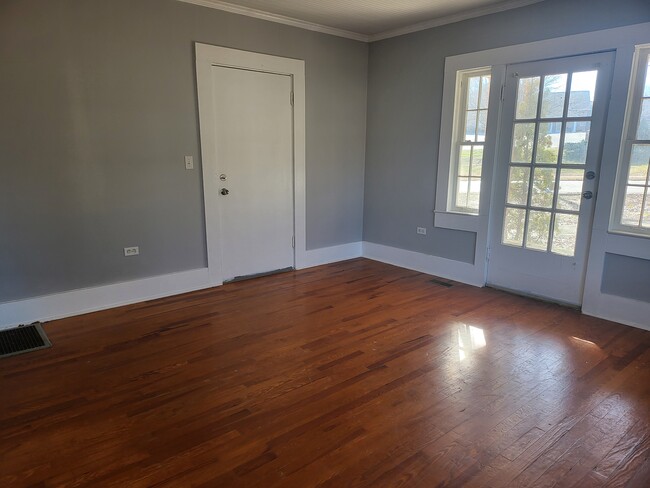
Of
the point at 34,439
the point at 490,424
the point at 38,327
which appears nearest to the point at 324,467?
the point at 490,424

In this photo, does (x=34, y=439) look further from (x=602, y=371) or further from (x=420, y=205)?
(x=420, y=205)

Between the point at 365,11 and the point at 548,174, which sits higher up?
the point at 365,11

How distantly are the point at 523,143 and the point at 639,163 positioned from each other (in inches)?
35.3

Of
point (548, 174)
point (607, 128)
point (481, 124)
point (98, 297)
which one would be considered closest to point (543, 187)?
point (548, 174)

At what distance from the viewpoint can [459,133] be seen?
426 cm

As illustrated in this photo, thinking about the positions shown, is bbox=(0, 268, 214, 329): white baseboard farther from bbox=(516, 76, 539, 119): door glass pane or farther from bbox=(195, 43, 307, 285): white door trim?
bbox=(516, 76, 539, 119): door glass pane

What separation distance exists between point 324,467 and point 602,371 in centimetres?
189

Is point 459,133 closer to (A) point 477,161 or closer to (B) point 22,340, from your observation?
(A) point 477,161

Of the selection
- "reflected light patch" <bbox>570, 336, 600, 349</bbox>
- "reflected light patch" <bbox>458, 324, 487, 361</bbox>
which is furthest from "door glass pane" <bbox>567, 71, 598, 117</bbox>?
"reflected light patch" <bbox>458, 324, 487, 361</bbox>

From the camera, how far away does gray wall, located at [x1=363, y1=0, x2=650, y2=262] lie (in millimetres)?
3725

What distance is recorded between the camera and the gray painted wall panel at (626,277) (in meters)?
3.17

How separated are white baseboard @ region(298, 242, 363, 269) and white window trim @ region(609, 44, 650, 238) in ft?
9.13

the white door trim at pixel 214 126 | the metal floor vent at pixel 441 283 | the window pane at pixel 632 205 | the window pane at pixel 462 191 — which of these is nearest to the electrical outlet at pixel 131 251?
the white door trim at pixel 214 126

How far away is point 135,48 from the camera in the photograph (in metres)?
3.42
